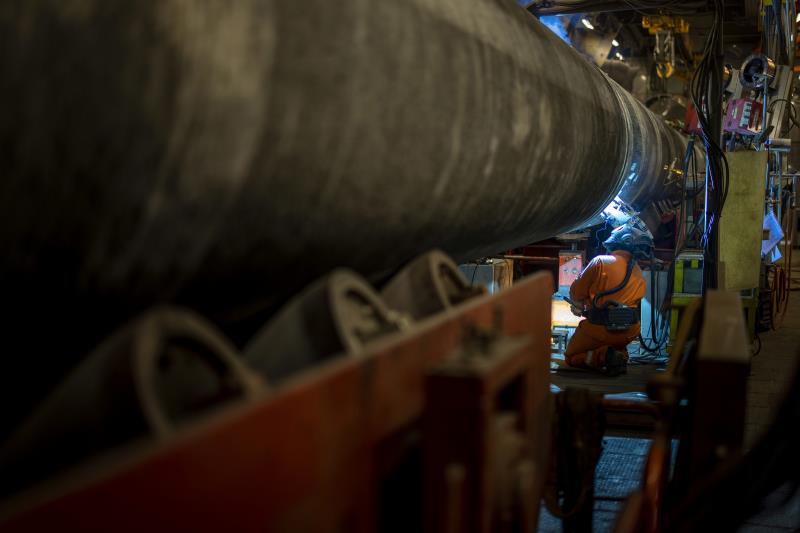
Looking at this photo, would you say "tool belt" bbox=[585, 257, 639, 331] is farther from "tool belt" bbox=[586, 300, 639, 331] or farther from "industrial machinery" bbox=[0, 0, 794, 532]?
"industrial machinery" bbox=[0, 0, 794, 532]

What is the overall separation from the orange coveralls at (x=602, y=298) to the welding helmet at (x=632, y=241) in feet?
0.21

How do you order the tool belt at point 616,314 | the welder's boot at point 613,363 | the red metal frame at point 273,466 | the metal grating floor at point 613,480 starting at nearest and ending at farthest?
the red metal frame at point 273,466 → the metal grating floor at point 613,480 → the welder's boot at point 613,363 → the tool belt at point 616,314

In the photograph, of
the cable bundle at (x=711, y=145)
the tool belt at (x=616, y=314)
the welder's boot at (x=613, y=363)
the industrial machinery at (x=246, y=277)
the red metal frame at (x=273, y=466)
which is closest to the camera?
the red metal frame at (x=273, y=466)

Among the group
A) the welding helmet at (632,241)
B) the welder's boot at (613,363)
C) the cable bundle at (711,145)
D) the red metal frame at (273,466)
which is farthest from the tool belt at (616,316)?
the red metal frame at (273,466)

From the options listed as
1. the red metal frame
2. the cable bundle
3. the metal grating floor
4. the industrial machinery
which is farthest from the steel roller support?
the cable bundle

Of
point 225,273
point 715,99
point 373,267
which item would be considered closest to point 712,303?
point 373,267

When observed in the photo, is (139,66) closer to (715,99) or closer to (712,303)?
(712,303)

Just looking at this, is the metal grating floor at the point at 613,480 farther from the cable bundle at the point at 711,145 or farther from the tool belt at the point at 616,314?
the tool belt at the point at 616,314

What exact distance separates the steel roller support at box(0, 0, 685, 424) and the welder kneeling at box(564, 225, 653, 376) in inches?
191

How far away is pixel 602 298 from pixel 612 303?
9cm

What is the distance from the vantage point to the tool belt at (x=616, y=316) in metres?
6.75

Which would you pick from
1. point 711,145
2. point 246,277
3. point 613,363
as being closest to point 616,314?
point 613,363

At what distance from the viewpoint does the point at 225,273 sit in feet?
4.58

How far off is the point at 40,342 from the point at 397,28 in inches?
34.1
